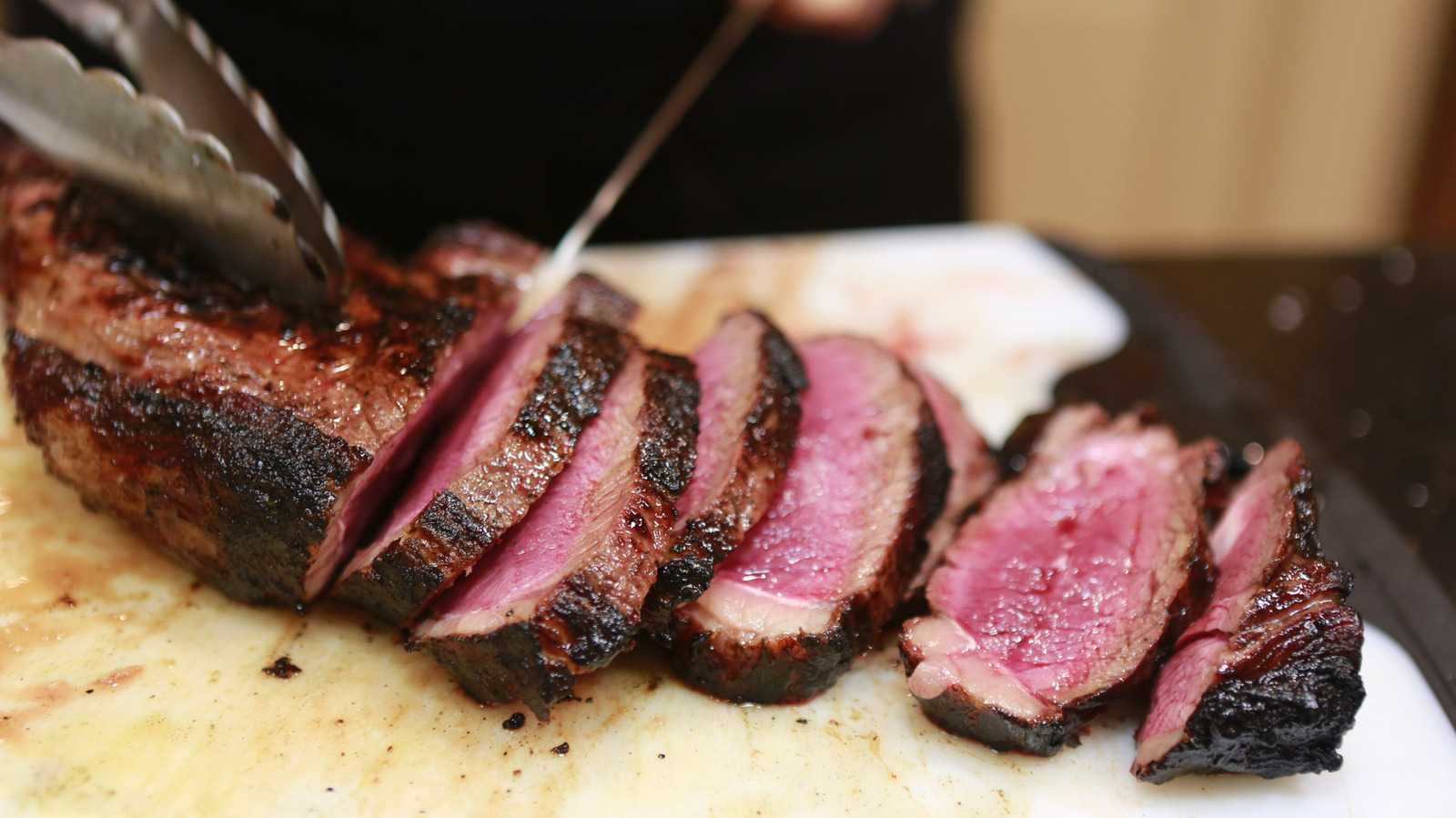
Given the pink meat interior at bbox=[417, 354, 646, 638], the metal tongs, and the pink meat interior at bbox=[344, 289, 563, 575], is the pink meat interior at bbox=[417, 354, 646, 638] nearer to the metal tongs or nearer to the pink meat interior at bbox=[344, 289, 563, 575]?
the pink meat interior at bbox=[344, 289, 563, 575]

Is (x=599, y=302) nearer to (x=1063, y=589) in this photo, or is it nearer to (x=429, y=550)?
(x=429, y=550)

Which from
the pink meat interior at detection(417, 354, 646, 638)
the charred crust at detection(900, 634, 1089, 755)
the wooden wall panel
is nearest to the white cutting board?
the charred crust at detection(900, 634, 1089, 755)

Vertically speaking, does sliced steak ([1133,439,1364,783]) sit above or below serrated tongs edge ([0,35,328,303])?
below

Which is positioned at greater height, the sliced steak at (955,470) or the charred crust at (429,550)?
the charred crust at (429,550)

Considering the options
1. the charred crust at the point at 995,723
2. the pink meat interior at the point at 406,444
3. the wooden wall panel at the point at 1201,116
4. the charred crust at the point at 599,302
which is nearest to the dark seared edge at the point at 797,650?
the charred crust at the point at 995,723

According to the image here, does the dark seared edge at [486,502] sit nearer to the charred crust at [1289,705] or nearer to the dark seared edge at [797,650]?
the dark seared edge at [797,650]

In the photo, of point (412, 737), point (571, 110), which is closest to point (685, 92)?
point (571, 110)
